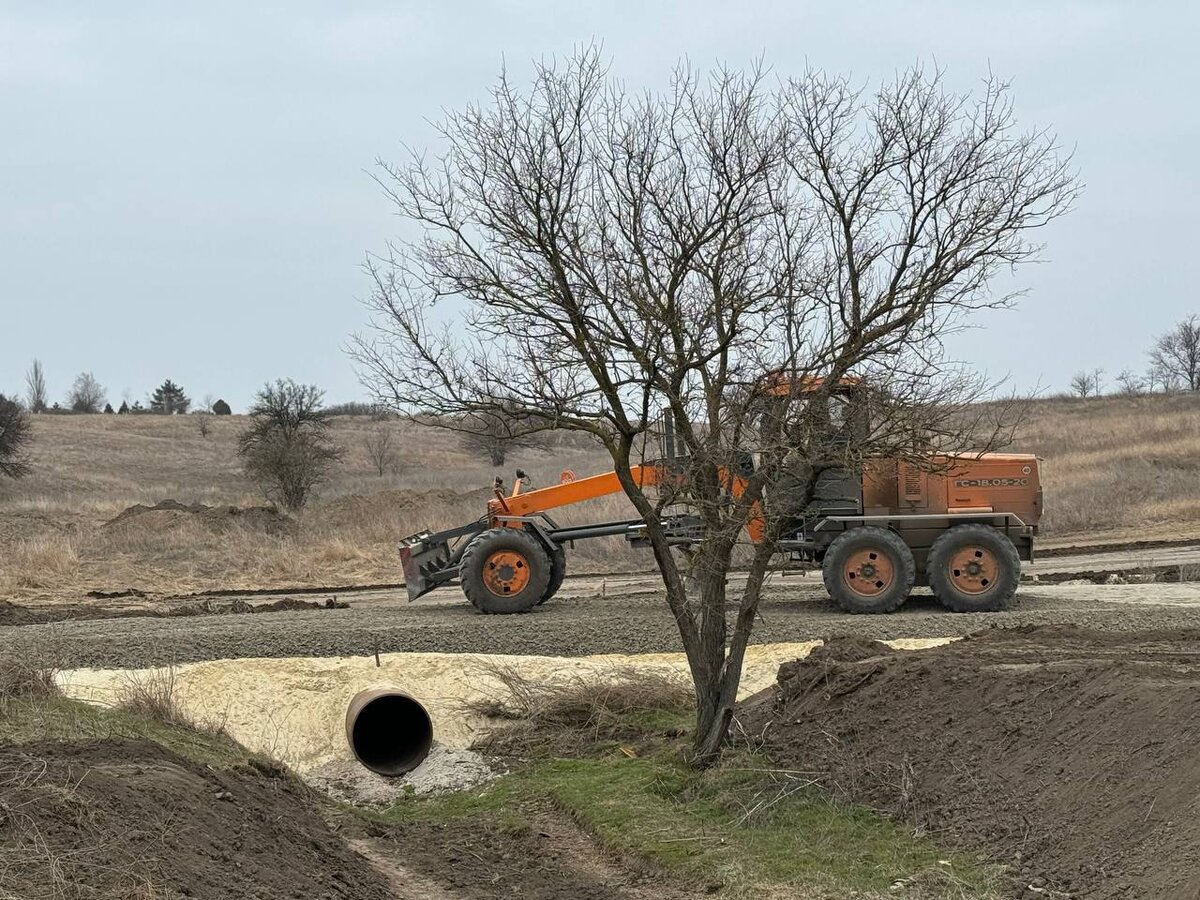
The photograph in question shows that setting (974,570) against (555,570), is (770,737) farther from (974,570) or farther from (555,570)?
(555,570)

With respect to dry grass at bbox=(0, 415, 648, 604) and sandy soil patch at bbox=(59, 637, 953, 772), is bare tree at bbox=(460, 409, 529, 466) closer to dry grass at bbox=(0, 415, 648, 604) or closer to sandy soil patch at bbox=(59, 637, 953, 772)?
sandy soil patch at bbox=(59, 637, 953, 772)

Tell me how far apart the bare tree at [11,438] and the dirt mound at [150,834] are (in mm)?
48820

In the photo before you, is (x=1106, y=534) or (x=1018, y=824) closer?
(x=1018, y=824)

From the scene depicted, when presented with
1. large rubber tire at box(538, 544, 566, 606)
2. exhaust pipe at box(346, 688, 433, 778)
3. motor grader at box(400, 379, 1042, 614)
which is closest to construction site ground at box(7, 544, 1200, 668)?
large rubber tire at box(538, 544, 566, 606)

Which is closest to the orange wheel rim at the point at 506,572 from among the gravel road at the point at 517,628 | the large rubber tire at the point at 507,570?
the large rubber tire at the point at 507,570

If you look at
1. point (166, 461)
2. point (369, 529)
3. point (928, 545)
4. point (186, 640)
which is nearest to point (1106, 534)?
point (928, 545)

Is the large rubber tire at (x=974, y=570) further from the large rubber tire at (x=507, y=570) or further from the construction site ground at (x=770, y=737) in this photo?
the large rubber tire at (x=507, y=570)

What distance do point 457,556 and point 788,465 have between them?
30.2ft

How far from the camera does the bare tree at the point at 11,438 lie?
172 feet


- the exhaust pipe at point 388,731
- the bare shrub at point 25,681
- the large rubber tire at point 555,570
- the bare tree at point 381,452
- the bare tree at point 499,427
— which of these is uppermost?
the bare tree at point 381,452

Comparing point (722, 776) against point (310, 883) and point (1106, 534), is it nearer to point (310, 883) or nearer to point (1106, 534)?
point (310, 883)

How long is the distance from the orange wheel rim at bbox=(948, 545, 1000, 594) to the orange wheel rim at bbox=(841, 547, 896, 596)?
2.55 ft

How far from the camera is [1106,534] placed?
93.3 ft

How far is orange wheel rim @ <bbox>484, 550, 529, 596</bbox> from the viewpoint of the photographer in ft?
55.8
